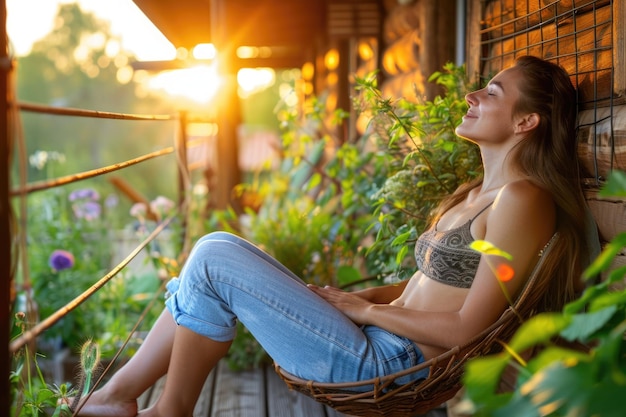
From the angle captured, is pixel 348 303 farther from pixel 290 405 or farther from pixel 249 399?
pixel 249 399

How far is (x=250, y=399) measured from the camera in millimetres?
2713

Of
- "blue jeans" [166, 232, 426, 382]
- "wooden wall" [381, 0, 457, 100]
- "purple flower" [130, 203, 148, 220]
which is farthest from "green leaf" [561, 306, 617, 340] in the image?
"purple flower" [130, 203, 148, 220]

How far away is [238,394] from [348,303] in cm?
105

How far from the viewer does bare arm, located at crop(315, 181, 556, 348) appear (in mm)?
1670

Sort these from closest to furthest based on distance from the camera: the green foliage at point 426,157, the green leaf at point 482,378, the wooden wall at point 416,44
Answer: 1. the green leaf at point 482,378
2. the green foliage at point 426,157
3. the wooden wall at point 416,44

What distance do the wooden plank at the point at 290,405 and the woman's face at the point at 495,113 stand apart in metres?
1.12

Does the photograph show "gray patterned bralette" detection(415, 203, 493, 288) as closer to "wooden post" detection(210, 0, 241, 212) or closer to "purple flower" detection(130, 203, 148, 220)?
"purple flower" detection(130, 203, 148, 220)

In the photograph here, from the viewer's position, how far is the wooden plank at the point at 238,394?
8.41 ft

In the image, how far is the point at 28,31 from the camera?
3416 cm

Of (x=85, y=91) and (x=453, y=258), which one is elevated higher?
(x=85, y=91)

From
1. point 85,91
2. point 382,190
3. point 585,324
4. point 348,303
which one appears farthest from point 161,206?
point 85,91

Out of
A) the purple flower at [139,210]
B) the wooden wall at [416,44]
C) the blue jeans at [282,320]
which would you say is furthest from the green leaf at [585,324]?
the purple flower at [139,210]


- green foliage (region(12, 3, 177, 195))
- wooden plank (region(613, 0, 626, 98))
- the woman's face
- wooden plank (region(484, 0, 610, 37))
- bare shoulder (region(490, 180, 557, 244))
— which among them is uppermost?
green foliage (region(12, 3, 177, 195))

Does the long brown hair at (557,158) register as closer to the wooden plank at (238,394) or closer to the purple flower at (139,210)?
the wooden plank at (238,394)
